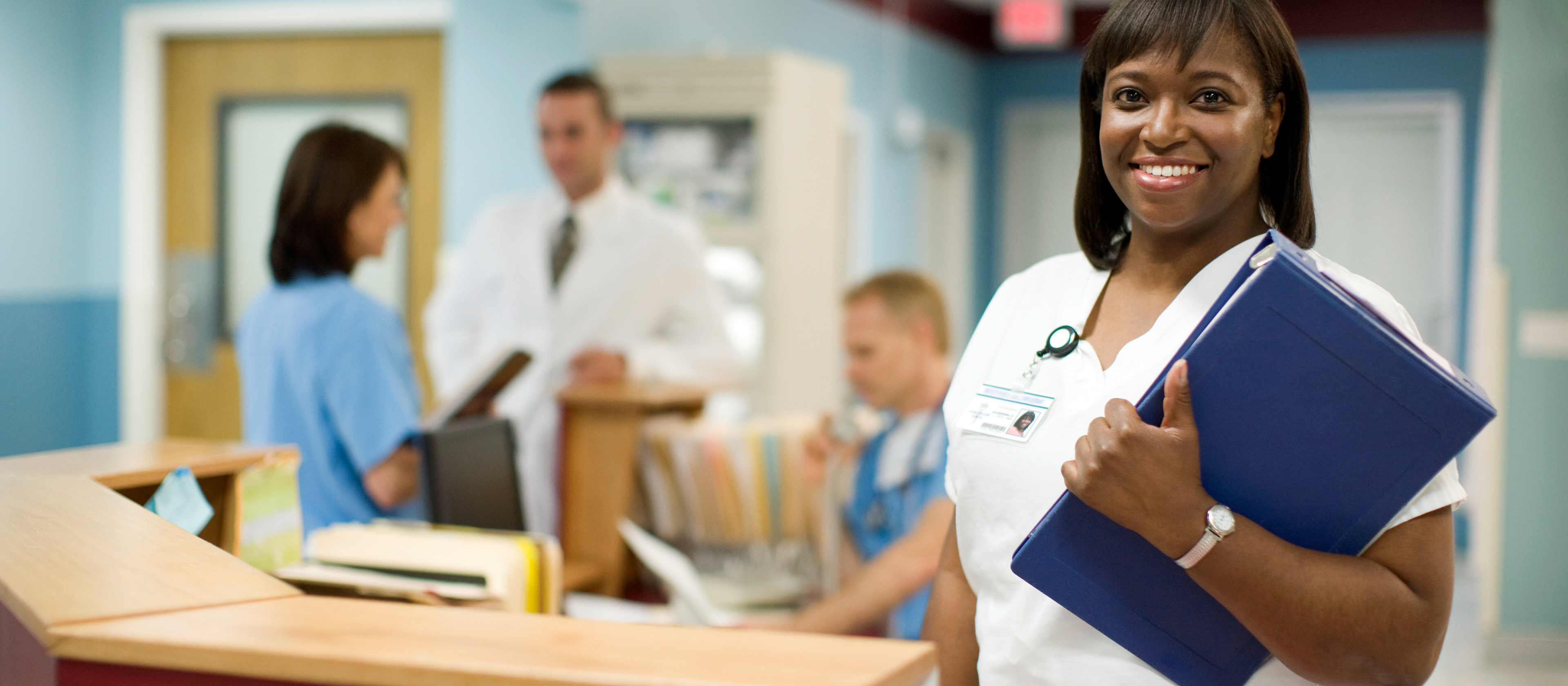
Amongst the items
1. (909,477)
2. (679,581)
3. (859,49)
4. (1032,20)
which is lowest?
(679,581)

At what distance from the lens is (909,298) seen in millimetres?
2477

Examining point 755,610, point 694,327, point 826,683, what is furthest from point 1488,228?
point 826,683

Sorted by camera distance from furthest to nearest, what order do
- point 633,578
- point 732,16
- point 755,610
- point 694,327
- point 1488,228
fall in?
point 732,16 → point 1488,228 → point 694,327 → point 633,578 → point 755,610

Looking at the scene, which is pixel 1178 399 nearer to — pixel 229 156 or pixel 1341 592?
pixel 1341 592

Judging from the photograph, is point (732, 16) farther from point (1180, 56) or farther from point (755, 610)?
point (1180, 56)

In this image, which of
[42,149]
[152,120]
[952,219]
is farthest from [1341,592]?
[952,219]

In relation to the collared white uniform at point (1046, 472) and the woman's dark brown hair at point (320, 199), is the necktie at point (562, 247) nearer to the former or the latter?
the woman's dark brown hair at point (320, 199)

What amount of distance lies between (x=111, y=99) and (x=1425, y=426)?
408cm

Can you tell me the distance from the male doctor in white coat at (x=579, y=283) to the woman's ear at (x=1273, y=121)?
7.53ft

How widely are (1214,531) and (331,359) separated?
1582mm

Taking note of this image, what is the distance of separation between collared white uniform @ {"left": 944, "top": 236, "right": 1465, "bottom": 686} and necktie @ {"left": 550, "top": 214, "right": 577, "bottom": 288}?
2.43 metres

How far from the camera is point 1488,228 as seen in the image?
4.57 m

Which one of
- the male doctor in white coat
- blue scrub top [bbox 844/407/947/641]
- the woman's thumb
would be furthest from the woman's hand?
the male doctor in white coat

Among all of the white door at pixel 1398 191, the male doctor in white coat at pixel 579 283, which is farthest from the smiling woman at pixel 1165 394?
the white door at pixel 1398 191
